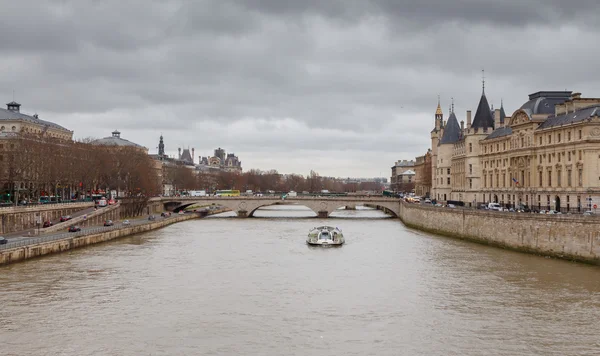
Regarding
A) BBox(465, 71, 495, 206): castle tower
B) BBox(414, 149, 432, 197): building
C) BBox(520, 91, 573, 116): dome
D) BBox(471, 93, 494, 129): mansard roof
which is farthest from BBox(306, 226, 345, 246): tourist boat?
BBox(414, 149, 432, 197): building

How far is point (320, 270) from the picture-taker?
42469 millimetres

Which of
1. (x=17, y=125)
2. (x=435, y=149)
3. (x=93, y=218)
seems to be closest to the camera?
(x=93, y=218)

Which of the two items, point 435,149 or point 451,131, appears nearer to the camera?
point 451,131

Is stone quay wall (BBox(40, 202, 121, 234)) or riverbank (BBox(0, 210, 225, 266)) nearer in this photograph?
riverbank (BBox(0, 210, 225, 266))

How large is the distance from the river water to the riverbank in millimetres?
823

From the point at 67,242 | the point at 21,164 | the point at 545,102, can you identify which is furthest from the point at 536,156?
→ the point at 21,164

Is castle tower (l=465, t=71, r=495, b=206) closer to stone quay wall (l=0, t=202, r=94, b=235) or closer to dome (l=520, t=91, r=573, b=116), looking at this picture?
dome (l=520, t=91, r=573, b=116)

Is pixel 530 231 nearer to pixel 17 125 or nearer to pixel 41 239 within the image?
pixel 41 239

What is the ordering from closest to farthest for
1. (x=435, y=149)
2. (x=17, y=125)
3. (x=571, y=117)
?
(x=571, y=117)
(x=17, y=125)
(x=435, y=149)

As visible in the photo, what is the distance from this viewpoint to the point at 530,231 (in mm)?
48938

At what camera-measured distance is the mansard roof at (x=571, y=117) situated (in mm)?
56062

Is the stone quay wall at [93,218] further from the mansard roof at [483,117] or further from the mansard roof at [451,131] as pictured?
the mansard roof at [451,131]

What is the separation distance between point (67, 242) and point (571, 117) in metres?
42.2

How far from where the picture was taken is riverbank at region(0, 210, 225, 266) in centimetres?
4303
